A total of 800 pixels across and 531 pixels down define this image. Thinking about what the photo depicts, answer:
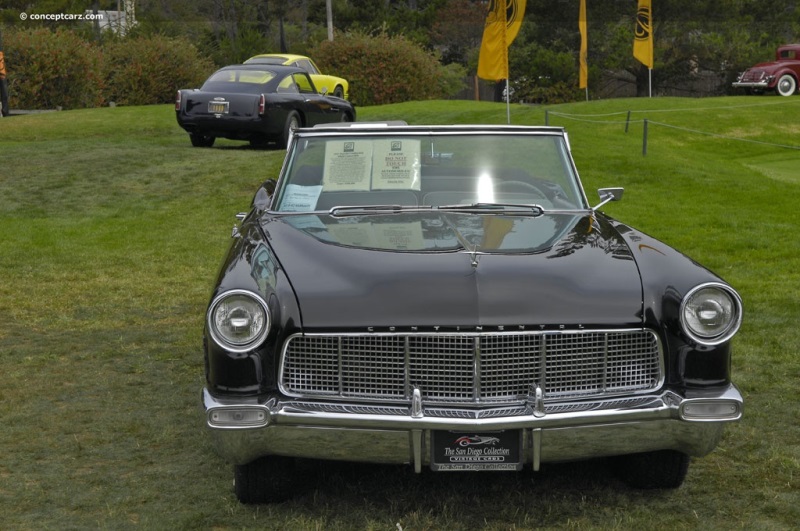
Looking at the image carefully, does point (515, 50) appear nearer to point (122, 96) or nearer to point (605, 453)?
point (122, 96)

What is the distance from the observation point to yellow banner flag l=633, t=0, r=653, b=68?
3197cm

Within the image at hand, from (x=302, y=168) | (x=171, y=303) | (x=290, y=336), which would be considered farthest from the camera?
(x=171, y=303)

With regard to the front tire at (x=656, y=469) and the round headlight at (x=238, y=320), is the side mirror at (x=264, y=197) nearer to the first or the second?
the round headlight at (x=238, y=320)

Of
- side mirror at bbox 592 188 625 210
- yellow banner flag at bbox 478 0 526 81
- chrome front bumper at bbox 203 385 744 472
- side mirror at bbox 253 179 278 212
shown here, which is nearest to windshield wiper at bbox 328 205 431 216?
side mirror at bbox 253 179 278 212

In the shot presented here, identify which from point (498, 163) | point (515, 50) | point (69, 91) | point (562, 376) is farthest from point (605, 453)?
point (515, 50)

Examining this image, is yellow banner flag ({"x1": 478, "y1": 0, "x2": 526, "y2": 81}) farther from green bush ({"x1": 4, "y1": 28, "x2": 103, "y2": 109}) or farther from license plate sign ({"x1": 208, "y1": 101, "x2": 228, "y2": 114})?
green bush ({"x1": 4, "y1": 28, "x2": 103, "y2": 109})

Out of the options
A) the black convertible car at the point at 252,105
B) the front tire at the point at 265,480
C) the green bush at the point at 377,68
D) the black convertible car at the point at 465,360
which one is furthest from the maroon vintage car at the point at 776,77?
the front tire at the point at 265,480

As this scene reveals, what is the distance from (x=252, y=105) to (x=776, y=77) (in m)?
22.2

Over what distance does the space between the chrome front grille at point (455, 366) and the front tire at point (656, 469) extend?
1.70ft

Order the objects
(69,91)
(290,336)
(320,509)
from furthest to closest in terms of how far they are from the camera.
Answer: (69,91) < (320,509) < (290,336)

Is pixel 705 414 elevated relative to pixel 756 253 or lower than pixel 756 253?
elevated

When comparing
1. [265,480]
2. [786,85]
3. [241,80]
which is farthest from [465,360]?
[786,85]

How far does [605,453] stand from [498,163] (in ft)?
7.27

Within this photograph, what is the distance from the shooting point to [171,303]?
9.20 metres
